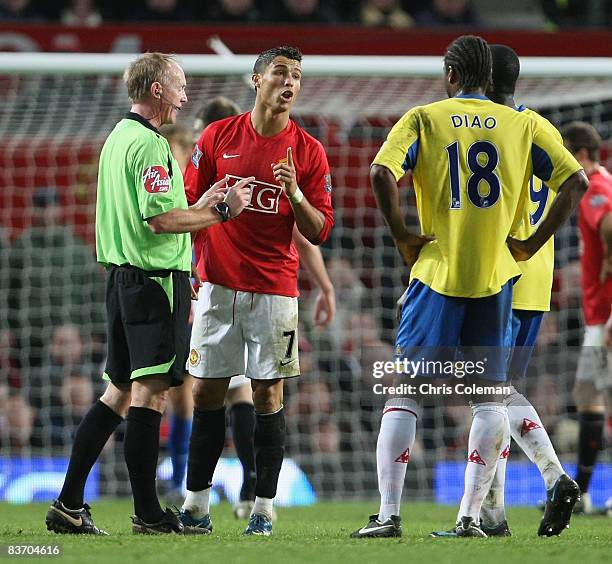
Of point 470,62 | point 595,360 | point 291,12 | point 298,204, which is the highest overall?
point 291,12

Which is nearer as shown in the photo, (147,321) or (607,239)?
(147,321)

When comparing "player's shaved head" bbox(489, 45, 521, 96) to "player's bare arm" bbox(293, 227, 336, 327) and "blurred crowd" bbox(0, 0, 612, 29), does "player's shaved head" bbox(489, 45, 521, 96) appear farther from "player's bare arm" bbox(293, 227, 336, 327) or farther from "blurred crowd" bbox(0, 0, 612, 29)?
"blurred crowd" bbox(0, 0, 612, 29)

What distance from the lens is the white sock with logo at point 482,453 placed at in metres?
4.45

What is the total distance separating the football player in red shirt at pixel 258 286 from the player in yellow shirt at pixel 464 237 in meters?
0.50

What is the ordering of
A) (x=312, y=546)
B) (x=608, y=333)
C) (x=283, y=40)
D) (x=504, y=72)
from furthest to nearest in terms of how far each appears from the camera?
(x=283, y=40)
(x=608, y=333)
(x=504, y=72)
(x=312, y=546)

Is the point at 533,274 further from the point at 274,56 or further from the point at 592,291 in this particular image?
the point at 592,291

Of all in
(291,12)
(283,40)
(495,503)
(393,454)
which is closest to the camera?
(393,454)

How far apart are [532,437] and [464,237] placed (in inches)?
35.1

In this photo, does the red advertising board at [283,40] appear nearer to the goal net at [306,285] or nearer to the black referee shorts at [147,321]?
the goal net at [306,285]

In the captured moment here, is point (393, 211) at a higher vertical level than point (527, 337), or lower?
higher

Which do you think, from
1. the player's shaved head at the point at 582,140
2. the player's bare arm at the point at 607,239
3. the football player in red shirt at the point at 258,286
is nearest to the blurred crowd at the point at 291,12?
the player's shaved head at the point at 582,140

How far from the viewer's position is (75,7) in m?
11.5

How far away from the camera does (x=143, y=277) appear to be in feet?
14.8

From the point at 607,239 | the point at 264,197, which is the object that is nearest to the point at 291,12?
the point at 607,239
